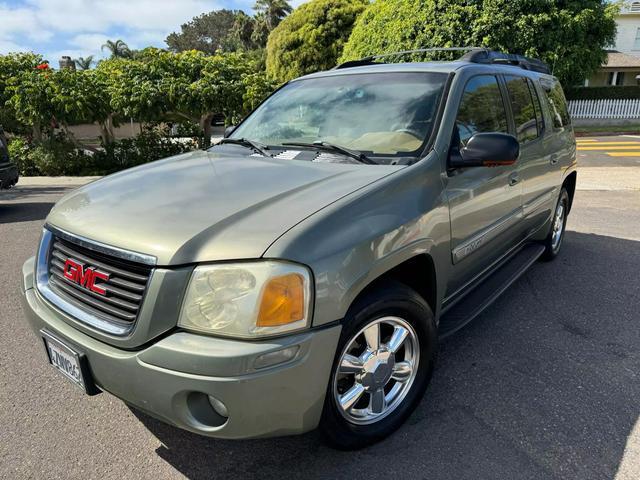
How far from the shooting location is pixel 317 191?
2.13 m

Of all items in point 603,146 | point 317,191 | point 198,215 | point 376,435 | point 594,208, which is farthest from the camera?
point 603,146

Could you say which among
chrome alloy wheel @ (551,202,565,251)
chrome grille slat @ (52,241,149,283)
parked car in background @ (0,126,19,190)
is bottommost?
chrome alloy wheel @ (551,202,565,251)

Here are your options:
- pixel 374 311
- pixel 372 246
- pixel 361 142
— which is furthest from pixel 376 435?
pixel 361 142

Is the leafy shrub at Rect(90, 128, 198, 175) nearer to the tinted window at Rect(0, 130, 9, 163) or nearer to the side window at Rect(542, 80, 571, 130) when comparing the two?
the tinted window at Rect(0, 130, 9, 163)

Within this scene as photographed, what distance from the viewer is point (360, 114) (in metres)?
2.96

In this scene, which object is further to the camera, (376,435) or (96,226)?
(376,435)

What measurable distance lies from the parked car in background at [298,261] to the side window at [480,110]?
0.02m

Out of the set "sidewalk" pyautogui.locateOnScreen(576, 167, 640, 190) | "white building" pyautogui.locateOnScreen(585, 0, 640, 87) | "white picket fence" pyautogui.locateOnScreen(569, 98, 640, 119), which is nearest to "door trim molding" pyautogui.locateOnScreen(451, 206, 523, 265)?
"sidewalk" pyautogui.locateOnScreen(576, 167, 640, 190)

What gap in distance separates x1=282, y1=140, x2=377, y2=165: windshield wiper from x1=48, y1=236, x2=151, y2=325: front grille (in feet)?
4.24

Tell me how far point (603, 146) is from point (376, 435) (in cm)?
1784

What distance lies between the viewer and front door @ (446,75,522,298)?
2.68 metres

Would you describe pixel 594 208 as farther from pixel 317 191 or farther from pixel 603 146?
pixel 603 146

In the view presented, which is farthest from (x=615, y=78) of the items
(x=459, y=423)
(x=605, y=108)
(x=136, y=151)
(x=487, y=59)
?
(x=459, y=423)

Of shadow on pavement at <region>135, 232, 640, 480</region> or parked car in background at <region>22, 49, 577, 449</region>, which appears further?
shadow on pavement at <region>135, 232, 640, 480</region>
